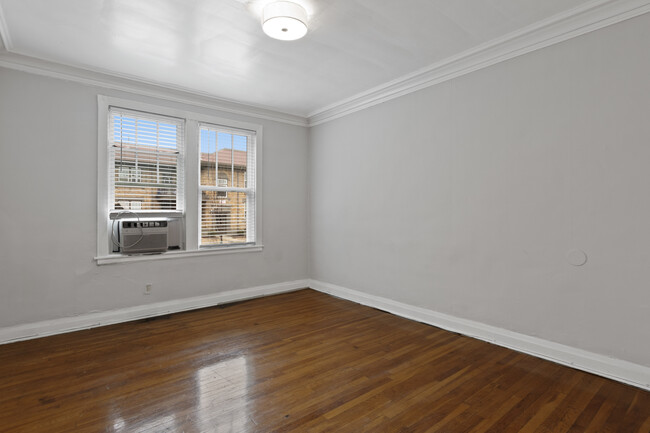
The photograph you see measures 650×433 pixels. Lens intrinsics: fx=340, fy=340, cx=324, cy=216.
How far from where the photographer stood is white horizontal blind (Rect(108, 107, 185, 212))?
3893 millimetres

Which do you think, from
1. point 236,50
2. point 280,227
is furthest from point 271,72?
point 280,227

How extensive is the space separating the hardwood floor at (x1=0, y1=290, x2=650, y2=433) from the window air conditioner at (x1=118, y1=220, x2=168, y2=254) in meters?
0.89

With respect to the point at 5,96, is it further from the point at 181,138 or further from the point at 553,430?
the point at 553,430

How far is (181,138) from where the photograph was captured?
14.3ft

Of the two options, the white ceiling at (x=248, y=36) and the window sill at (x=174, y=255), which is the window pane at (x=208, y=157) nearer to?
the white ceiling at (x=248, y=36)

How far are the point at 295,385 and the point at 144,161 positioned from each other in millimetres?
3143

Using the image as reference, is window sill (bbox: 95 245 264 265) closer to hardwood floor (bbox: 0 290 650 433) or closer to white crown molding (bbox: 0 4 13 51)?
hardwood floor (bbox: 0 290 650 433)

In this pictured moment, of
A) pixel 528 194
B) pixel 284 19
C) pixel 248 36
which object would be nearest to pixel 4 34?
pixel 248 36

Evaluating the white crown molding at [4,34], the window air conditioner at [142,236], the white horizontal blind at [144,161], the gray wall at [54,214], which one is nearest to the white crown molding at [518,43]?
the white horizontal blind at [144,161]

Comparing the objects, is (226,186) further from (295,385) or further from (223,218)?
(295,385)

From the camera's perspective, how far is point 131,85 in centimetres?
390

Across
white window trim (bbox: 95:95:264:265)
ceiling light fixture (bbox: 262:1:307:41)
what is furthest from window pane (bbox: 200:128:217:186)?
ceiling light fixture (bbox: 262:1:307:41)

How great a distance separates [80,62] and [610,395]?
5349 millimetres

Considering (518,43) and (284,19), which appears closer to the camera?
(284,19)
